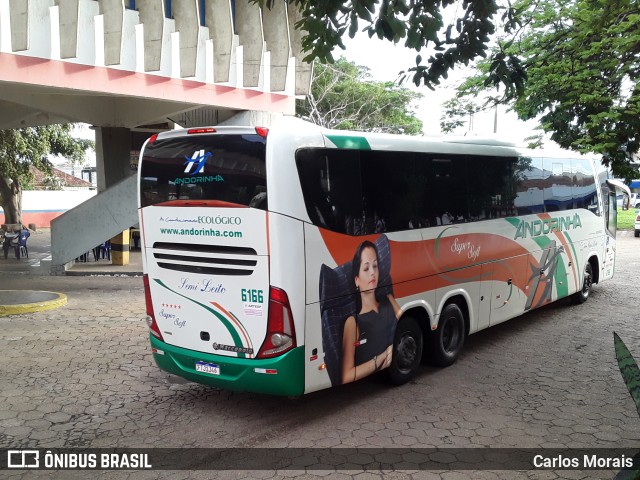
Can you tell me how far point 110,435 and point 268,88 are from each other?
12.0m

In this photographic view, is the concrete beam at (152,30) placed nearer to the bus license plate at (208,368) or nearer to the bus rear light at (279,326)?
the bus license plate at (208,368)

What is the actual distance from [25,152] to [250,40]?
40.4 ft

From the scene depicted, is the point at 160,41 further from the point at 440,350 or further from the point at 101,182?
the point at 440,350

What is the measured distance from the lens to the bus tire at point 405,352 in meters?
6.12

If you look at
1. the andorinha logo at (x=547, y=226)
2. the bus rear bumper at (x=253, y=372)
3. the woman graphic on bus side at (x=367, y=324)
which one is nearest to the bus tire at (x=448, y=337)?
the woman graphic on bus side at (x=367, y=324)

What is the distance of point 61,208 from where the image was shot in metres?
34.5

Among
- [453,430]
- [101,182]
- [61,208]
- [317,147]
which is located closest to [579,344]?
[453,430]

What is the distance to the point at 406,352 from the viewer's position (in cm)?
633

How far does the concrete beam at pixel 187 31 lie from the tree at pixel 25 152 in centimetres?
1143

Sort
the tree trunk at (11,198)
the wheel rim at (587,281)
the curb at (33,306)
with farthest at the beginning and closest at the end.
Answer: the tree trunk at (11,198)
the wheel rim at (587,281)
the curb at (33,306)

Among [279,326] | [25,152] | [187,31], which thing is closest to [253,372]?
[279,326]

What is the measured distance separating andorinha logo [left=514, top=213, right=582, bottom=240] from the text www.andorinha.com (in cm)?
476

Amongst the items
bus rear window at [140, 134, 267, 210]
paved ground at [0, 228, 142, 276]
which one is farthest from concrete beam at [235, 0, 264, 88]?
bus rear window at [140, 134, 267, 210]

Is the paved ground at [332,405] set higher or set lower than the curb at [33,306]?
lower
